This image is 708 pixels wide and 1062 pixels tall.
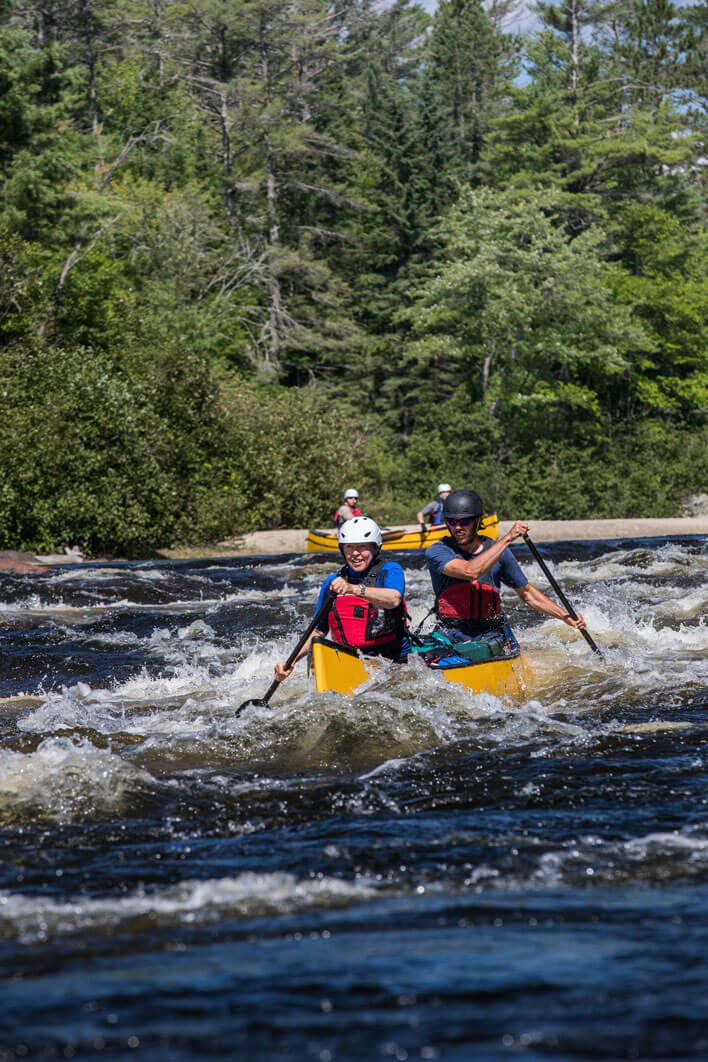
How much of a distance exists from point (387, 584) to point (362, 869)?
10.9 ft

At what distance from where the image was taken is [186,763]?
7059mm

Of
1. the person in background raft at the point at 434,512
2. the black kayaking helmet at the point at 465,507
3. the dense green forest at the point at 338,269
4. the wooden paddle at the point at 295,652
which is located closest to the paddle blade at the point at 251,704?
the wooden paddle at the point at 295,652

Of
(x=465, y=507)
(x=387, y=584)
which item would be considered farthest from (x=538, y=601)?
(x=387, y=584)

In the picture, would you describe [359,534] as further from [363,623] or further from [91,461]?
[91,461]

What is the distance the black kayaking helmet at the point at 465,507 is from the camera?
26.4 feet

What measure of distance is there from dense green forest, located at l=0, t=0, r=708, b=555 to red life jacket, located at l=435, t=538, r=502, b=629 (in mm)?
18334

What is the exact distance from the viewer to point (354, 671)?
8109 mm

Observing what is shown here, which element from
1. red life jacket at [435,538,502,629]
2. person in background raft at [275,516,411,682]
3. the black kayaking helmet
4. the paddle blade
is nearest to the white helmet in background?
person in background raft at [275,516,411,682]

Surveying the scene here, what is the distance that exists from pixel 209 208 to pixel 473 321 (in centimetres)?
1382

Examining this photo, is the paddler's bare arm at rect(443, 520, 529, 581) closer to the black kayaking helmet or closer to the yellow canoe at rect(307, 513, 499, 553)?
the black kayaking helmet

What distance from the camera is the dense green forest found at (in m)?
30.1

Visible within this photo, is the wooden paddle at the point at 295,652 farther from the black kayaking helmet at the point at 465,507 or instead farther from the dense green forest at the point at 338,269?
the dense green forest at the point at 338,269

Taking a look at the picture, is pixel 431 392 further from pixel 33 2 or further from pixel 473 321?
pixel 33 2

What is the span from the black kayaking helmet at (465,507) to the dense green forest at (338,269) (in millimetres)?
18579
